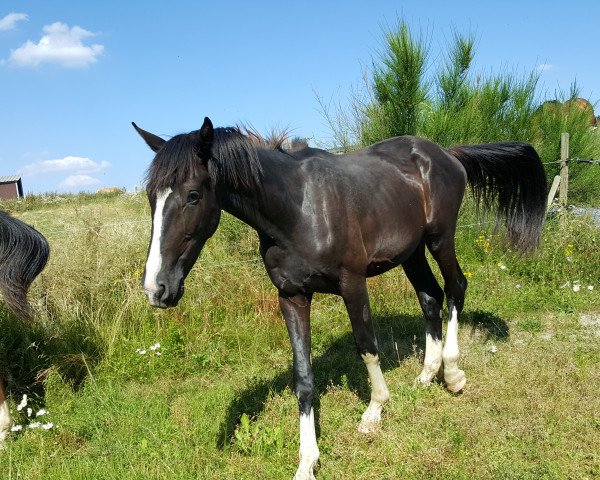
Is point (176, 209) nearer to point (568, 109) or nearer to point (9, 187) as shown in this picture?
point (568, 109)

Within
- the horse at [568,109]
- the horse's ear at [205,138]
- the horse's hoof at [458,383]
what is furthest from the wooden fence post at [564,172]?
the horse's ear at [205,138]

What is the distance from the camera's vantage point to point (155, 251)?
7.93 feet

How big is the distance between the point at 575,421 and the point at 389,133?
5942 millimetres

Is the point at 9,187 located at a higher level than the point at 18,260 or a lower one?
higher

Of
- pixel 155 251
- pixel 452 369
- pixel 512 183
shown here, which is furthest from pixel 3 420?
pixel 512 183

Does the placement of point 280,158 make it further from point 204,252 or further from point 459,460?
point 204,252

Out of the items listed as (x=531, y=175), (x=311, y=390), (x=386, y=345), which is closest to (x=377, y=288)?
(x=386, y=345)

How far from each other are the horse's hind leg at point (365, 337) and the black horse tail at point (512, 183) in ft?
7.18

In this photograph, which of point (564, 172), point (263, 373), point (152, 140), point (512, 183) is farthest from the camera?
point (564, 172)

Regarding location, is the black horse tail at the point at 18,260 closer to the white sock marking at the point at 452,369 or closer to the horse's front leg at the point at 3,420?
the horse's front leg at the point at 3,420

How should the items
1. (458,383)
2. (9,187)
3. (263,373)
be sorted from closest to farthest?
(458,383) → (263,373) → (9,187)

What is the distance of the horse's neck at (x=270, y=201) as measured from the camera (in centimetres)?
291

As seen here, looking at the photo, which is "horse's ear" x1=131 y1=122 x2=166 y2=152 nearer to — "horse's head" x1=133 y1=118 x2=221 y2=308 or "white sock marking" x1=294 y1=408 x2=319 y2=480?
"horse's head" x1=133 y1=118 x2=221 y2=308

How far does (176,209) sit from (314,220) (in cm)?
92
